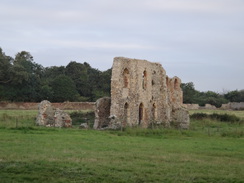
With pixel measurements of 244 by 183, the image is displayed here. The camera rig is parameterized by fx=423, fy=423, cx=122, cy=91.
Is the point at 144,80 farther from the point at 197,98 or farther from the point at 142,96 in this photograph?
the point at 197,98

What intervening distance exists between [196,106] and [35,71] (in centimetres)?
2978

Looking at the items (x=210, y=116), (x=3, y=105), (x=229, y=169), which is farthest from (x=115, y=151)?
(x=3, y=105)

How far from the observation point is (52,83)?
67438mm

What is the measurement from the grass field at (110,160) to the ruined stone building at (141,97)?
29.5 ft

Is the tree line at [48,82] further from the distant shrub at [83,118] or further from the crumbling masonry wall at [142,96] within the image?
the crumbling masonry wall at [142,96]

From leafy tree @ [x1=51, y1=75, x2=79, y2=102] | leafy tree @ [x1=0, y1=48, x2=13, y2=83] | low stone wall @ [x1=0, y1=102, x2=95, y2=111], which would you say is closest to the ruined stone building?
low stone wall @ [x1=0, y1=102, x2=95, y2=111]

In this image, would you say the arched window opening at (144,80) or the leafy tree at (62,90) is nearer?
the arched window opening at (144,80)

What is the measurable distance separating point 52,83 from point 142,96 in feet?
121

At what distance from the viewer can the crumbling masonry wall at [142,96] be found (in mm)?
30781

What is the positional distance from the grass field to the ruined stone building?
898 cm

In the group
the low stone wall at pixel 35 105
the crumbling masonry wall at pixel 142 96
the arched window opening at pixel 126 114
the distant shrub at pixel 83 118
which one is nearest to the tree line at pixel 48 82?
the low stone wall at pixel 35 105

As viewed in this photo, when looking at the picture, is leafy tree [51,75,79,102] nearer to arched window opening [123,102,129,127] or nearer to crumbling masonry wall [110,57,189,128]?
crumbling masonry wall [110,57,189,128]

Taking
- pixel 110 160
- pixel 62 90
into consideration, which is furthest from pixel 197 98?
pixel 110 160

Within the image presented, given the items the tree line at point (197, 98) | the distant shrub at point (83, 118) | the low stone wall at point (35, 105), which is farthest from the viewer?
the tree line at point (197, 98)
